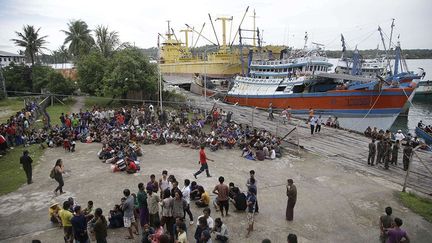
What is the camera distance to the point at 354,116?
26.7 m

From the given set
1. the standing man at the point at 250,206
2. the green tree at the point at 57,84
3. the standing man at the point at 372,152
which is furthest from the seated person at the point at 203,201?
the green tree at the point at 57,84

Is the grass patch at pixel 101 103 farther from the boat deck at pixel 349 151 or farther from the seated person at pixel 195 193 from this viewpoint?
the seated person at pixel 195 193

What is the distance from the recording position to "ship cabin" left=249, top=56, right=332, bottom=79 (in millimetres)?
30578

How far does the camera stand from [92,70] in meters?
31.0

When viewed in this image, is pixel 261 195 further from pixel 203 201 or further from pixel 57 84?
pixel 57 84

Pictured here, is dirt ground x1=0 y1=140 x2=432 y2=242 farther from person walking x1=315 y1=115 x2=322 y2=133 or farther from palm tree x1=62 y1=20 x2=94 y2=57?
palm tree x1=62 y1=20 x2=94 y2=57

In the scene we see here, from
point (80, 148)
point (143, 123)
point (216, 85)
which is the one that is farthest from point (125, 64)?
point (216, 85)

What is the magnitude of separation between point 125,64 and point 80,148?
1239cm

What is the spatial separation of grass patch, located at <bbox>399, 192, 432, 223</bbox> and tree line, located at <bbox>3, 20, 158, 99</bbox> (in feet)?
74.5

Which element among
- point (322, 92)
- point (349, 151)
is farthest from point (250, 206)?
point (322, 92)

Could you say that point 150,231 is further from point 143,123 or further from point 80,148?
point 143,123

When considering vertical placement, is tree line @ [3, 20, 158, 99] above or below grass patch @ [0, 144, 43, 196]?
above

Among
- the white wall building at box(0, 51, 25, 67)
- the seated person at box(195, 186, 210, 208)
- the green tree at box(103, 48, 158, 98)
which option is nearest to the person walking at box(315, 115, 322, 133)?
the seated person at box(195, 186, 210, 208)

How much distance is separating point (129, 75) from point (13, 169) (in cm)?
1505
